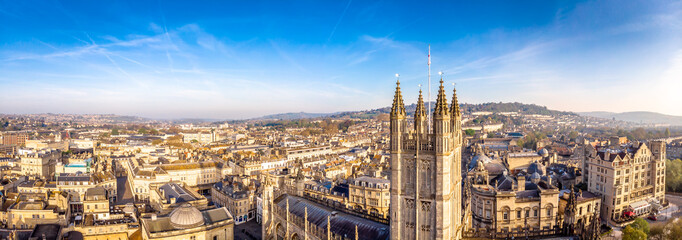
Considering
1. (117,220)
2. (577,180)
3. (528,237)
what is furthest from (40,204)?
(577,180)

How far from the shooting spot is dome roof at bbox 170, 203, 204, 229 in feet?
124

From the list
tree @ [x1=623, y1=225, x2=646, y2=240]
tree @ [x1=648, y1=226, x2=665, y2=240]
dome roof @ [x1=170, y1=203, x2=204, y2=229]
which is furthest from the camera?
tree @ [x1=648, y1=226, x2=665, y2=240]

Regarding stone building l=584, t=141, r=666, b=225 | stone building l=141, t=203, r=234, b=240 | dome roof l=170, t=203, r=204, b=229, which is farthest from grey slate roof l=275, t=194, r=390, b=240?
stone building l=584, t=141, r=666, b=225

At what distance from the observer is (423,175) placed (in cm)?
2205

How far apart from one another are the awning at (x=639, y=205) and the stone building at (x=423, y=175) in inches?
1928

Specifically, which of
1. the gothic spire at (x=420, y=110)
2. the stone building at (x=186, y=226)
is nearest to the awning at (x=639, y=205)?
the gothic spire at (x=420, y=110)

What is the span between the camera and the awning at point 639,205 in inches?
2117

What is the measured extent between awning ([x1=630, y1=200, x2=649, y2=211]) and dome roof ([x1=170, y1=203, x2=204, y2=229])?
63.9 metres

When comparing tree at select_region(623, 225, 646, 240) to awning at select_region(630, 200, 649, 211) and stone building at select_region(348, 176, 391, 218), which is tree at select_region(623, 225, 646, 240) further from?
stone building at select_region(348, 176, 391, 218)

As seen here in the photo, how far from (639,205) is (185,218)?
67.5m

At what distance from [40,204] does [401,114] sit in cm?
5145

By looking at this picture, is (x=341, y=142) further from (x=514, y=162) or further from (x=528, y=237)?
(x=528, y=237)

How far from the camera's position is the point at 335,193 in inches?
2216

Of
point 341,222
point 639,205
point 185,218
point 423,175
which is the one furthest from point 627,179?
point 185,218
